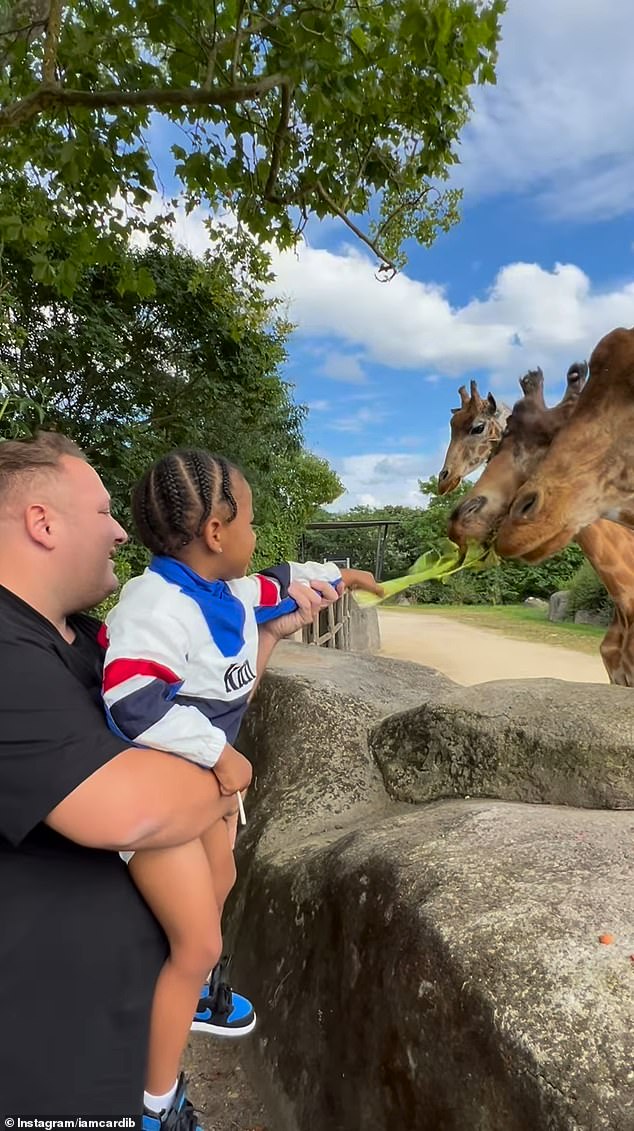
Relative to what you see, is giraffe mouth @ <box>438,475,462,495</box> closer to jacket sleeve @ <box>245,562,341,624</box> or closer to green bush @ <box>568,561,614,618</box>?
jacket sleeve @ <box>245,562,341,624</box>

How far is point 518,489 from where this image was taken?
9.16ft

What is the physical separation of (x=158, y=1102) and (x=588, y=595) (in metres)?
17.4

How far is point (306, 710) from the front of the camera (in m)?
3.54

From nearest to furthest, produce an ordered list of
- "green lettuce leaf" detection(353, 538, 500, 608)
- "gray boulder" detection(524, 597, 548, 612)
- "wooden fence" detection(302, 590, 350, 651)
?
1. "green lettuce leaf" detection(353, 538, 500, 608)
2. "wooden fence" detection(302, 590, 350, 651)
3. "gray boulder" detection(524, 597, 548, 612)

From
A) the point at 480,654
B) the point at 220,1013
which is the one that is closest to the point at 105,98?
the point at 220,1013

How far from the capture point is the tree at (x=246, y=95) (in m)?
3.85

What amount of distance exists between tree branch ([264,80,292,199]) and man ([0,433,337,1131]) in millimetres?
→ 3557

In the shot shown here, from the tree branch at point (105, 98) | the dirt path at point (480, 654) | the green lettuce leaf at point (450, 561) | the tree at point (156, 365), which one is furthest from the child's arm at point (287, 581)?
the dirt path at point (480, 654)

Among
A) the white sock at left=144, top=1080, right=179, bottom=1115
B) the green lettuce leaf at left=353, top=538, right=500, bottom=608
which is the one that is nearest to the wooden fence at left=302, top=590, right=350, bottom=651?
the green lettuce leaf at left=353, top=538, right=500, bottom=608

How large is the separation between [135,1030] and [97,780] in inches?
19.8

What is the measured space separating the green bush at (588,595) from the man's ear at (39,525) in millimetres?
17362

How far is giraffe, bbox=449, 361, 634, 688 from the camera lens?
2.95 m

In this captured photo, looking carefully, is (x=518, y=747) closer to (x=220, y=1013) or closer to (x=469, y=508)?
(x=469, y=508)

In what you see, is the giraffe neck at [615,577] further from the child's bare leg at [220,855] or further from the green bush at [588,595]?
the green bush at [588,595]
